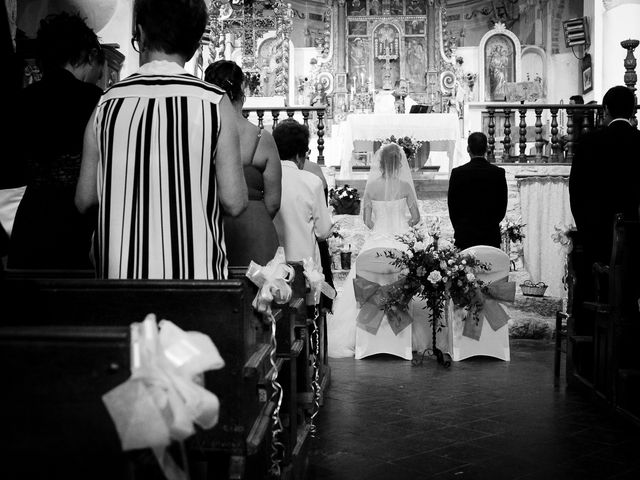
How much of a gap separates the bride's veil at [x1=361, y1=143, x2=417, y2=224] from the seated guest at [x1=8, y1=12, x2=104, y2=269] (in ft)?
14.6

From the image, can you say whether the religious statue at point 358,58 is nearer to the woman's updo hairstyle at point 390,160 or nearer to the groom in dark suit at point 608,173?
the woman's updo hairstyle at point 390,160

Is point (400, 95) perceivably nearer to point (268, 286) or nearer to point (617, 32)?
point (617, 32)

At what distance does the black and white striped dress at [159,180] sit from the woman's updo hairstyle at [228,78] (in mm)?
1023

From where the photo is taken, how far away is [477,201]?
6574mm

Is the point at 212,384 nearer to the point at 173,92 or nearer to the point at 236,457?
the point at 236,457

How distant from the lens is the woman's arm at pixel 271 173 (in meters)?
3.44

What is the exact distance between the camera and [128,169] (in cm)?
231

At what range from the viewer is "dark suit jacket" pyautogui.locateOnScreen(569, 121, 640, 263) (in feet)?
16.4

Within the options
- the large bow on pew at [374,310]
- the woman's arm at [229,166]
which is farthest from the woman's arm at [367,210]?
the woman's arm at [229,166]

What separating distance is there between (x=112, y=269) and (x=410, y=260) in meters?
4.23

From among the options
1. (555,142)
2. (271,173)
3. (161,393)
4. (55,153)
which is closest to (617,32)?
(555,142)

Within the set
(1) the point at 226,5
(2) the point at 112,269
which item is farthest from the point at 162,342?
(1) the point at 226,5

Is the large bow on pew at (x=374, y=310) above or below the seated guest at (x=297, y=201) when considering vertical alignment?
below

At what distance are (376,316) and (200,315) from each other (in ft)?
15.4
